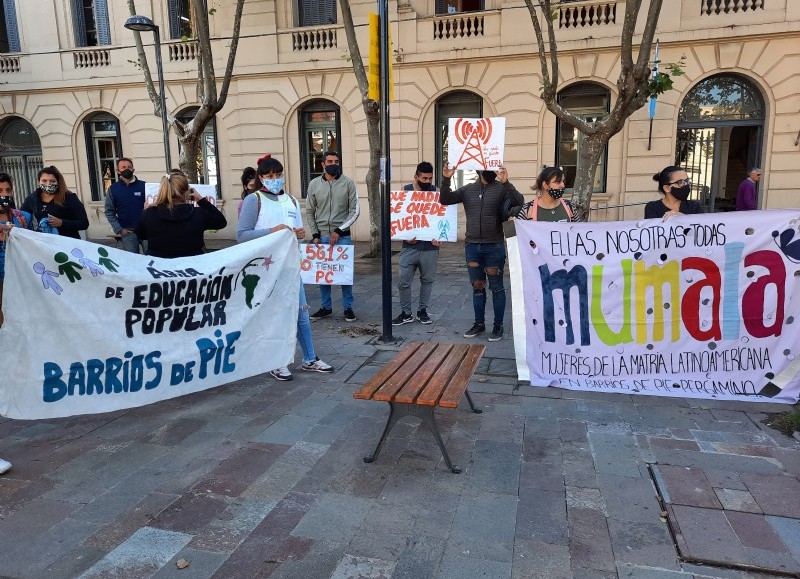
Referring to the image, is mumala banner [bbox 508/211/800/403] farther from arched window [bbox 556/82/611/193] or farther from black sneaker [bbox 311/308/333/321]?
arched window [bbox 556/82/611/193]

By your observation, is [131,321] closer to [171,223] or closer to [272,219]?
[171,223]

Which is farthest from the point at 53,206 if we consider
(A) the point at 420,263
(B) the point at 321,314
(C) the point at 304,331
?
(A) the point at 420,263

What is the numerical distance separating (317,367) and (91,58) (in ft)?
54.1

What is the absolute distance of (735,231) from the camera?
459 cm

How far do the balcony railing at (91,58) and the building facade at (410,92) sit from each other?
0.04 meters

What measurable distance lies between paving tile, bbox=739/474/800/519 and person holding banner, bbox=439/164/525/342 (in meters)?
3.17

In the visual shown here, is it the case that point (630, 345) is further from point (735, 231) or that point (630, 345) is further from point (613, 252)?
point (735, 231)

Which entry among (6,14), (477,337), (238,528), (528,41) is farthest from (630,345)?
(6,14)

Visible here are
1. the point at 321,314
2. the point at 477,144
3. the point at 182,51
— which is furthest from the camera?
the point at 182,51

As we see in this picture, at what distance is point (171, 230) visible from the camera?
4.87 meters

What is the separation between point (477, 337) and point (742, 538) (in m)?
3.81

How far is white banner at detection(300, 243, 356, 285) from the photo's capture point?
7367 mm

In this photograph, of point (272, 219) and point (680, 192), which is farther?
point (272, 219)

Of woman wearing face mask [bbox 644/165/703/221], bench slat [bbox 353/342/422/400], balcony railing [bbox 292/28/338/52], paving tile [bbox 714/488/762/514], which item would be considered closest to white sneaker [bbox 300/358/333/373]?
bench slat [bbox 353/342/422/400]
